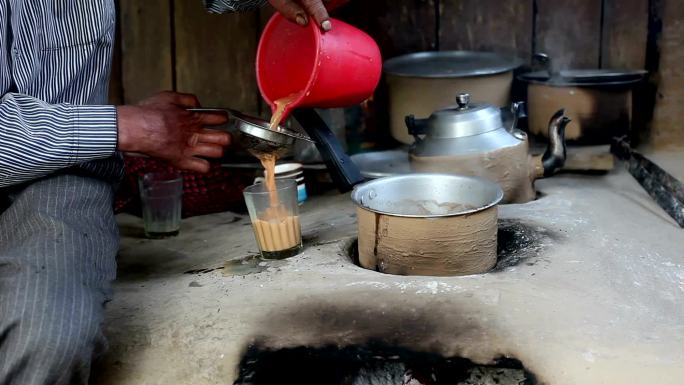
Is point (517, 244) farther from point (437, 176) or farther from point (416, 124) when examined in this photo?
point (416, 124)

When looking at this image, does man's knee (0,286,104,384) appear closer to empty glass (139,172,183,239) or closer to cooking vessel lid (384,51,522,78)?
empty glass (139,172,183,239)

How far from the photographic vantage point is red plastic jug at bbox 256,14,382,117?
204cm

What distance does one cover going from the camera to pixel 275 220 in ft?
6.94

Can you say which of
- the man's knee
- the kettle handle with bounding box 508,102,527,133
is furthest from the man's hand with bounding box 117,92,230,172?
the kettle handle with bounding box 508,102,527,133

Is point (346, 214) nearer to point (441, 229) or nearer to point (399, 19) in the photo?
point (441, 229)

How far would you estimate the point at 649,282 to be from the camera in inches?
72.7

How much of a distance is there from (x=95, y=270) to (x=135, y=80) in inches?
71.0

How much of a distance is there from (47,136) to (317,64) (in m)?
0.69

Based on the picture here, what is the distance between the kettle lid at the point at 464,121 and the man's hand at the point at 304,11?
2.05 feet

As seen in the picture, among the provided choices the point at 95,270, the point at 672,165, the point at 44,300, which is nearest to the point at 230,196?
the point at 95,270

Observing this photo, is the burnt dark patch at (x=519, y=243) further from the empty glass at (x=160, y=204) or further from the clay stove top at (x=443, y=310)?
the empty glass at (x=160, y=204)

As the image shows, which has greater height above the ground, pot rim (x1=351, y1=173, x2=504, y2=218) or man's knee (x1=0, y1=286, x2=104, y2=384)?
pot rim (x1=351, y1=173, x2=504, y2=218)

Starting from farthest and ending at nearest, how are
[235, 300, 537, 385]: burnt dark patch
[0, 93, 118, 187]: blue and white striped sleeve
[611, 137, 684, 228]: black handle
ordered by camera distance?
[611, 137, 684, 228]: black handle
[0, 93, 118, 187]: blue and white striped sleeve
[235, 300, 537, 385]: burnt dark patch

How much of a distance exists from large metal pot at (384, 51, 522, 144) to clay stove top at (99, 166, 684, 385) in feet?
2.94
